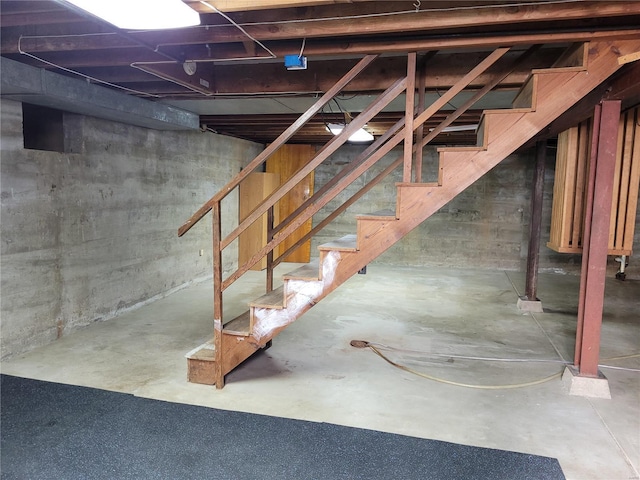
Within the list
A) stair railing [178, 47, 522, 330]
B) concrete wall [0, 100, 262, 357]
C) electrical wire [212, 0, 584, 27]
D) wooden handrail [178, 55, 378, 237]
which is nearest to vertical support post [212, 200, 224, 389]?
stair railing [178, 47, 522, 330]

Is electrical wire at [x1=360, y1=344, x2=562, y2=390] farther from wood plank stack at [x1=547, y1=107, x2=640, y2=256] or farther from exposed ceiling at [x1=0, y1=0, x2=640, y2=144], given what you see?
exposed ceiling at [x1=0, y1=0, x2=640, y2=144]

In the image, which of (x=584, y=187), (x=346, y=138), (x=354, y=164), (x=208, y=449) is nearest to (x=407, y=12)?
(x=346, y=138)

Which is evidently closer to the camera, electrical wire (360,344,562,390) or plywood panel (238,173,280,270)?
electrical wire (360,344,562,390)

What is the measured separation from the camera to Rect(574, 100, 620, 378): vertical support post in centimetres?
307

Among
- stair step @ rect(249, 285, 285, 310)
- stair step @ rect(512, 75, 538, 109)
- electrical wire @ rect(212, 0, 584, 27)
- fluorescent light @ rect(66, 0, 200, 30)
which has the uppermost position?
electrical wire @ rect(212, 0, 584, 27)

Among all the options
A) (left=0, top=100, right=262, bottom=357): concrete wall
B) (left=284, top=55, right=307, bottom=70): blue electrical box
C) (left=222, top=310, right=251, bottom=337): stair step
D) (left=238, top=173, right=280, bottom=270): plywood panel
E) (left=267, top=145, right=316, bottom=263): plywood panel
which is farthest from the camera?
(left=267, top=145, right=316, bottom=263): plywood panel

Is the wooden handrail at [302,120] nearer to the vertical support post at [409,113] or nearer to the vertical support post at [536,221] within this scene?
the vertical support post at [409,113]

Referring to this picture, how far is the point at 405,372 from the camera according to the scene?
3.63 m

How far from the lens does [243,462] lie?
7.83 feet

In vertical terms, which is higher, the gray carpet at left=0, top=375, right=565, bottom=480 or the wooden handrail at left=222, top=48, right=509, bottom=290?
the wooden handrail at left=222, top=48, right=509, bottom=290

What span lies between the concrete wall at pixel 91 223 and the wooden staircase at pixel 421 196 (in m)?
1.84

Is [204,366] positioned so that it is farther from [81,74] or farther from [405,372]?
[81,74]

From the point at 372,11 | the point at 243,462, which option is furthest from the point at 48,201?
the point at 372,11

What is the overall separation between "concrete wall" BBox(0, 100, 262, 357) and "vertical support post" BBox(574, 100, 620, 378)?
469 cm
